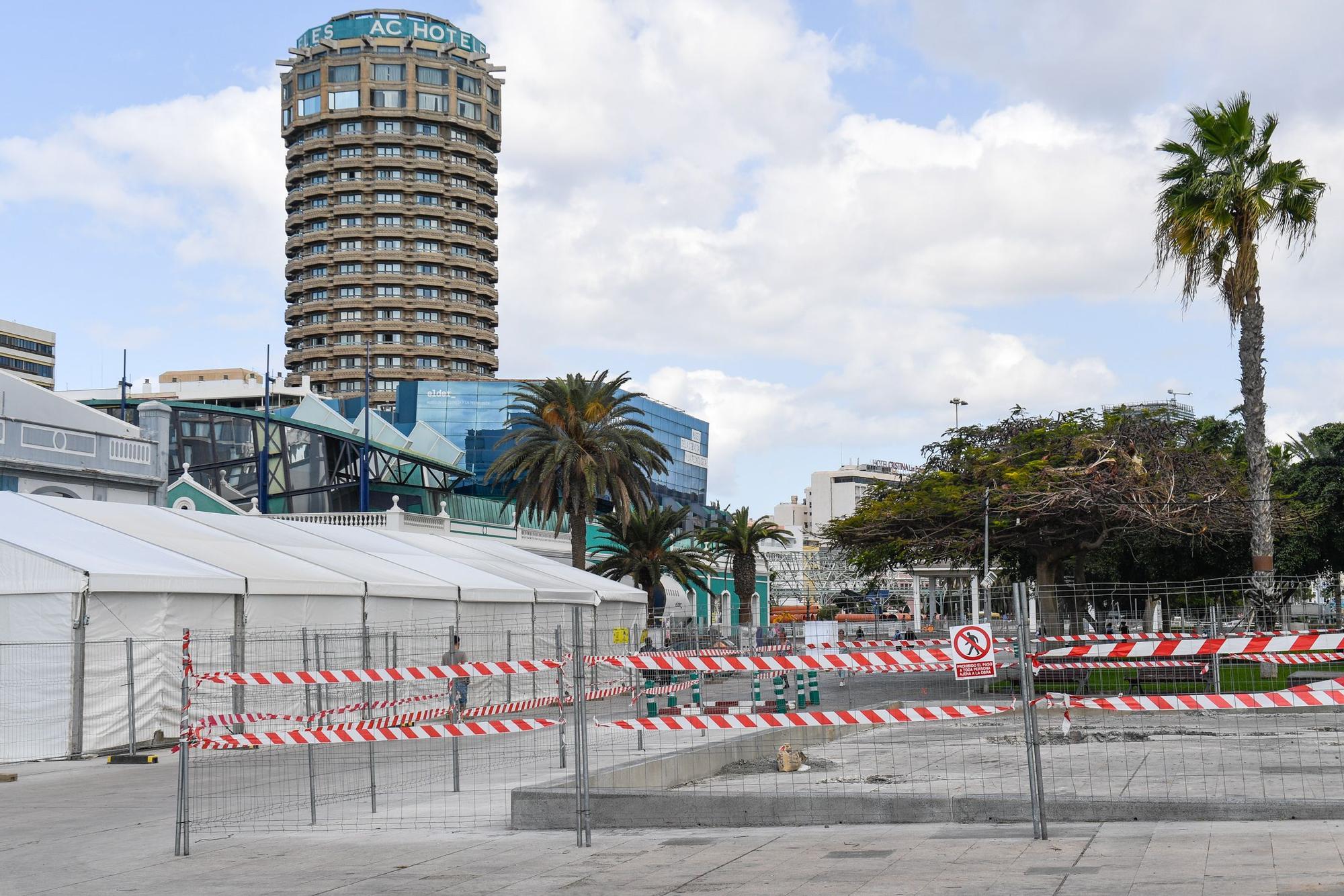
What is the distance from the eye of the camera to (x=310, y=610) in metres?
24.9

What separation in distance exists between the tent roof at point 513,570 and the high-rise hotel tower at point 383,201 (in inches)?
3281

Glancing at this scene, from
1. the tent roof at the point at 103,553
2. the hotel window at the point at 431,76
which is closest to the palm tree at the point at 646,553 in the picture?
the tent roof at the point at 103,553

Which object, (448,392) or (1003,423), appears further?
(448,392)

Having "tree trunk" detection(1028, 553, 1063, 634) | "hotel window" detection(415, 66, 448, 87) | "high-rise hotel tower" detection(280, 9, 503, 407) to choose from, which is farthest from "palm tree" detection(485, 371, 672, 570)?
"hotel window" detection(415, 66, 448, 87)

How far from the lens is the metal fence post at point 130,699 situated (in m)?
20.8

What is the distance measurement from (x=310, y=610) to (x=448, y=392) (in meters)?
83.8

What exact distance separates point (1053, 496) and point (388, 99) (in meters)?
102

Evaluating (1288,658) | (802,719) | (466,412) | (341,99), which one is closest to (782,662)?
(802,719)

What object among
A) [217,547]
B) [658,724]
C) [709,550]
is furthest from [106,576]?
[709,550]

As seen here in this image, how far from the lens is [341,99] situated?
391ft

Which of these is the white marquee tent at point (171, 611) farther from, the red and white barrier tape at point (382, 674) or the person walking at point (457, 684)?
the red and white barrier tape at point (382, 674)

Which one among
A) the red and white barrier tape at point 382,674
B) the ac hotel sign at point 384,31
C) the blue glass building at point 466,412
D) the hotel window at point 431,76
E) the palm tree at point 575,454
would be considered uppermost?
the ac hotel sign at point 384,31

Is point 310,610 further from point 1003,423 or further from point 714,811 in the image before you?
point 1003,423

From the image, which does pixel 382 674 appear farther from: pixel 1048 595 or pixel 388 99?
pixel 388 99
